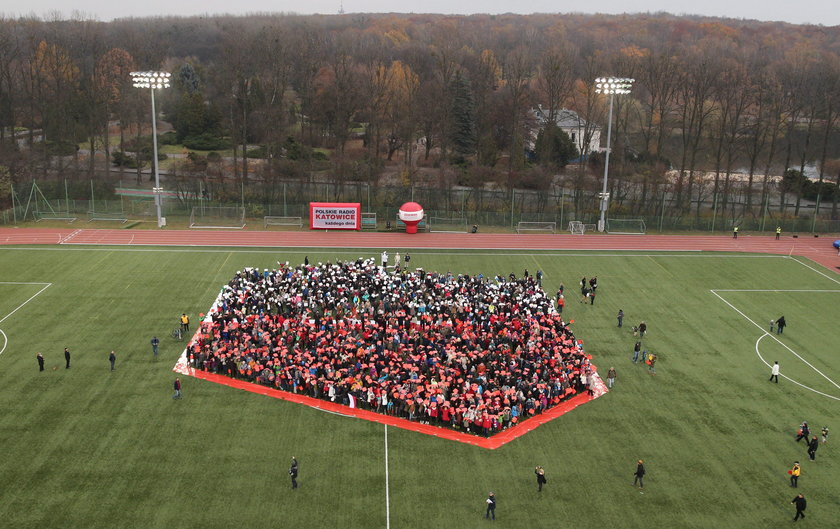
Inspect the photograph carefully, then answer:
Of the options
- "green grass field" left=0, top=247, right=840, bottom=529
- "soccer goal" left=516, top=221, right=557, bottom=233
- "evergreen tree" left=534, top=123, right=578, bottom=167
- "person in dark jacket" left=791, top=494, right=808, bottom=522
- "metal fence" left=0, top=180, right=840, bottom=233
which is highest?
"evergreen tree" left=534, top=123, right=578, bottom=167

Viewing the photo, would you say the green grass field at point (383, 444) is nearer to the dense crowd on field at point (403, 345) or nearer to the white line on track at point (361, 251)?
the dense crowd on field at point (403, 345)

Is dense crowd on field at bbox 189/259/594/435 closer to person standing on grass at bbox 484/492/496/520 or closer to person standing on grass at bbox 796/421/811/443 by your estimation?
person standing on grass at bbox 484/492/496/520

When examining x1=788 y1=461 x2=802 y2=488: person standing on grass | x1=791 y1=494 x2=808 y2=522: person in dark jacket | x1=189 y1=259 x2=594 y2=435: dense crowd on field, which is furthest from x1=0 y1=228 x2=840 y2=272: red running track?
x1=791 y1=494 x2=808 y2=522: person in dark jacket

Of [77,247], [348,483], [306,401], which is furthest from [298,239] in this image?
[348,483]

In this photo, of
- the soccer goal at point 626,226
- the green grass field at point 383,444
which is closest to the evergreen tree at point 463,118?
the soccer goal at point 626,226

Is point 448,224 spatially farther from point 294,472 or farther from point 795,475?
point 795,475
